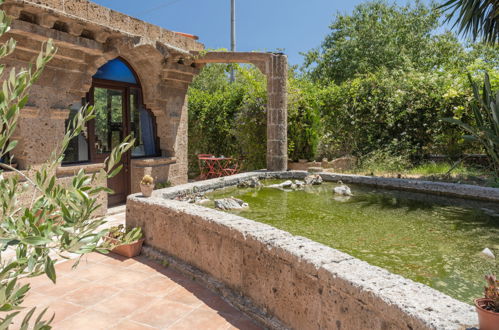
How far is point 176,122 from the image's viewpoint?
7812 millimetres

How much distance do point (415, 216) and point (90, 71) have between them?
5157mm

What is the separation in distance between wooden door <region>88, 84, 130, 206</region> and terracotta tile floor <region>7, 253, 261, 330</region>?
2.98 metres

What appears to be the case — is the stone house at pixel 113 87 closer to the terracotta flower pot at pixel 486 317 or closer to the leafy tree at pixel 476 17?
the leafy tree at pixel 476 17

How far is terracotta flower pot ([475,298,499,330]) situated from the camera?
142cm

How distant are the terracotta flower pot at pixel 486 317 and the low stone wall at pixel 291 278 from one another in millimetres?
104

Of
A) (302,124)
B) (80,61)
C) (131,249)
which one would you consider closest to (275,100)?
(302,124)

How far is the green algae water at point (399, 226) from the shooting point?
2.94 m

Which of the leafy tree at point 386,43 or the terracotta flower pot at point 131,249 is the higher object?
the leafy tree at point 386,43

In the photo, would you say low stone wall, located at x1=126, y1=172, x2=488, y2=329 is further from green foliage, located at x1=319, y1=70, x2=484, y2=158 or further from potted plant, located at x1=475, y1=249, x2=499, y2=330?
green foliage, located at x1=319, y1=70, x2=484, y2=158

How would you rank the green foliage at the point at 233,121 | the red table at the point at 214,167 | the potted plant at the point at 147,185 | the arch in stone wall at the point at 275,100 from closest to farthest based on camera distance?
the potted plant at the point at 147,185, the arch in stone wall at the point at 275,100, the red table at the point at 214,167, the green foliage at the point at 233,121

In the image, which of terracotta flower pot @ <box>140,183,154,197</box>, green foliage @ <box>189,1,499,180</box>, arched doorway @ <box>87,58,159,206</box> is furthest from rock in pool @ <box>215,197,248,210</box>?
green foliage @ <box>189,1,499,180</box>

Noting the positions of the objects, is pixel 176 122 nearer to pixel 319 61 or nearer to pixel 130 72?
pixel 130 72

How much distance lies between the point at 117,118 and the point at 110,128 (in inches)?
10.5

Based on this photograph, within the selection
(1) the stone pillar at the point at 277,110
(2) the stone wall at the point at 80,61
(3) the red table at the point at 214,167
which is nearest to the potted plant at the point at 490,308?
(2) the stone wall at the point at 80,61
